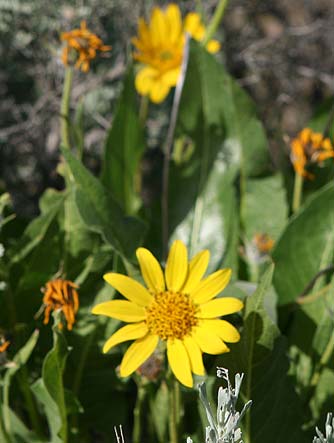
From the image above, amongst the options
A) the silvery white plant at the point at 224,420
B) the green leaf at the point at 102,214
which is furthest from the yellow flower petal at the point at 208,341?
the green leaf at the point at 102,214

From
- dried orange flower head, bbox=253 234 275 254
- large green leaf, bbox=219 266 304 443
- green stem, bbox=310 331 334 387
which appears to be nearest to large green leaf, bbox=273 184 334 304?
dried orange flower head, bbox=253 234 275 254

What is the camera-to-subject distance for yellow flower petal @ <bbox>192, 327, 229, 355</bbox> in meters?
1.05

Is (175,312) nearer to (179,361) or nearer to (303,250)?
(179,361)

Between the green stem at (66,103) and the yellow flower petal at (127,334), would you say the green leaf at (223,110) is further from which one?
the yellow flower petal at (127,334)

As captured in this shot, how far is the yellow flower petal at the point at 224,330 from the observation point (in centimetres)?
106

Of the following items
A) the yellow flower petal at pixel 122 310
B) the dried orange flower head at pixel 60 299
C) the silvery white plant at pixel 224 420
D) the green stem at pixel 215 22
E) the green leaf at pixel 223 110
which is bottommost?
the silvery white plant at pixel 224 420

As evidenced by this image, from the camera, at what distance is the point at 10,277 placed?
58.4 inches

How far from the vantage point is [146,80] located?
1802 millimetres

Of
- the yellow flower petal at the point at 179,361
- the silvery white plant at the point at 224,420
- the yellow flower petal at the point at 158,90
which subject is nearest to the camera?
the silvery white plant at the point at 224,420

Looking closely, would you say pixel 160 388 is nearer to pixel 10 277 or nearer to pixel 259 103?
pixel 10 277

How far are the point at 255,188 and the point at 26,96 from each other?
0.88 m

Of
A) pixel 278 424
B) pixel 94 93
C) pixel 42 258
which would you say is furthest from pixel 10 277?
pixel 94 93

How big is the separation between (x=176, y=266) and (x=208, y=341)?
0.14 metres

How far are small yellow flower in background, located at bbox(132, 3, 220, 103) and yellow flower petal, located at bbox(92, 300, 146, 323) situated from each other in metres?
0.78
